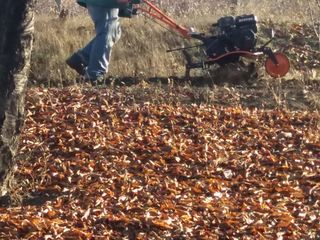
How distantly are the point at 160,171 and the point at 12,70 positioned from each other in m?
1.38

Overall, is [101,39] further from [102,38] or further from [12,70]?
[12,70]

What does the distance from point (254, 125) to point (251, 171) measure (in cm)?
107

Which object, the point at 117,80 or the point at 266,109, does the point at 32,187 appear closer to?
the point at 266,109

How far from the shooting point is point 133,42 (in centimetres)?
1245

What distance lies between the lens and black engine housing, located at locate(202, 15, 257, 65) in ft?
32.1

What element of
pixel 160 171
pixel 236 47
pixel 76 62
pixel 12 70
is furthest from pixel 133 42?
pixel 12 70

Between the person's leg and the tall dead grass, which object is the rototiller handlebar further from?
the tall dead grass

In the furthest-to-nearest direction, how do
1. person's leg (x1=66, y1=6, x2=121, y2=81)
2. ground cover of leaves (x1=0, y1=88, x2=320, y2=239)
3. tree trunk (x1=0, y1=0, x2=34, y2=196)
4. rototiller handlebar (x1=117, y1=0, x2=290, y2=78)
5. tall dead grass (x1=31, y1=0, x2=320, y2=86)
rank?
tall dead grass (x1=31, y1=0, x2=320, y2=86)
rototiller handlebar (x1=117, y1=0, x2=290, y2=78)
person's leg (x1=66, y1=6, x2=121, y2=81)
tree trunk (x1=0, y1=0, x2=34, y2=196)
ground cover of leaves (x1=0, y1=88, x2=320, y2=239)

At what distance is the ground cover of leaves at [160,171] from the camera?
16.9ft

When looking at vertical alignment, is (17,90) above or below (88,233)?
above

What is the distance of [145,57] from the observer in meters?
11.6

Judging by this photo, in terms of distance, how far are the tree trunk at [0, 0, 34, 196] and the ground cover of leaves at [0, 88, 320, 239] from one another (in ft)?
1.13

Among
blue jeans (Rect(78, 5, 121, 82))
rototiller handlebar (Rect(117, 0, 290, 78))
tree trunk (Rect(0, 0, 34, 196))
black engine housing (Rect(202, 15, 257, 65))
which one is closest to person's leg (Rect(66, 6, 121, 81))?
blue jeans (Rect(78, 5, 121, 82))

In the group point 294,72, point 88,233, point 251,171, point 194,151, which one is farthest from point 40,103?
point 294,72
